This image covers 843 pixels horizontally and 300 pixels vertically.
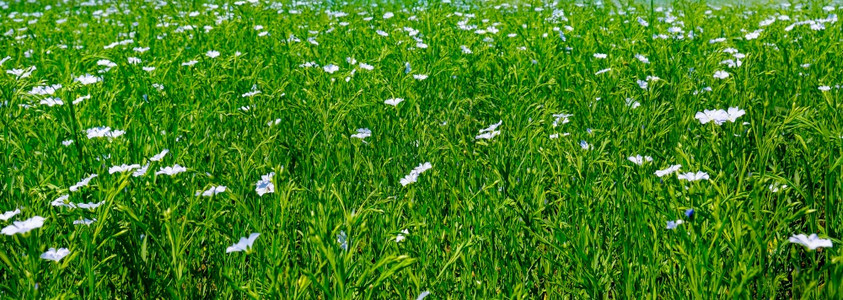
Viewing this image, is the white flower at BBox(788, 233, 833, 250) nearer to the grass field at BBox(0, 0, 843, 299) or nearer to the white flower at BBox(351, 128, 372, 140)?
the grass field at BBox(0, 0, 843, 299)

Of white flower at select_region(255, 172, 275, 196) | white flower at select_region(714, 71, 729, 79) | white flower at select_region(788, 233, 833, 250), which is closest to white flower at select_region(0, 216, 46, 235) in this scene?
white flower at select_region(255, 172, 275, 196)

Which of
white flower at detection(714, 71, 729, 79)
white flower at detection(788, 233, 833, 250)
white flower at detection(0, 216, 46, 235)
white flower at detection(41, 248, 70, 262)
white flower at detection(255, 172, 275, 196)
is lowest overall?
white flower at detection(714, 71, 729, 79)

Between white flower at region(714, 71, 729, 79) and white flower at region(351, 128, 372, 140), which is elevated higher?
white flower at region(351, 128, 372, 140)

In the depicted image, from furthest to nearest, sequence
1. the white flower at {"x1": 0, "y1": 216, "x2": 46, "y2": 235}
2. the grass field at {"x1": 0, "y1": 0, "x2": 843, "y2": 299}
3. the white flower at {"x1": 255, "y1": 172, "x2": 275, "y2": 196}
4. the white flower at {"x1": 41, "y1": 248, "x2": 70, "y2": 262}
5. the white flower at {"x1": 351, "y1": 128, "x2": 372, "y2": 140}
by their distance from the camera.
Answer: the white flower at {"x1": 351, "y1": 128, "x2": 372, "y2": 140} → the white flower at {"x1": 255, "y1": 172, "x2": 275, "y2": 196} → the grass field at {"x1": 0, "y1": 0, "x2": 843, "y2": 299} → the white flower at {"x1": 41, "y1": 248, "x2": 70, "y2": 262} → the white flower at {"x1": 0, "y1": 216, "x2": 46, "y2": 235}

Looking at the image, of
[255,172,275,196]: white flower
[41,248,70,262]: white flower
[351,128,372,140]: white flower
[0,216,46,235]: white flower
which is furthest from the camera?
[351,128,372,140]: white flower

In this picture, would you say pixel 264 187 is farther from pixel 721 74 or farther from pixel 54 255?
pixel 721 74

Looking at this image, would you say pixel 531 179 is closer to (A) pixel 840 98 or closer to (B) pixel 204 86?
(A) pixel 840 98

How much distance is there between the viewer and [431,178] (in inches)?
93.3

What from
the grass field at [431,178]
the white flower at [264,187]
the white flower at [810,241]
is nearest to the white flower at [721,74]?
the grass field at [431,178]

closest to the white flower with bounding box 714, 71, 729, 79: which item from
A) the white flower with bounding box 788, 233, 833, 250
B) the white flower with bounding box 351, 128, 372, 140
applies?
the white flower with bounding box 351, 128, 372, 140

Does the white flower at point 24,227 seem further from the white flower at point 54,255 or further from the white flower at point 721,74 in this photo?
the white flower at point 721,74

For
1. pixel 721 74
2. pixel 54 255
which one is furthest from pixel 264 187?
pixel 721 74

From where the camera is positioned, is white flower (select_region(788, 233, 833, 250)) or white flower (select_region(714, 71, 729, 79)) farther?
white flower (select_region(714, 71, 729, 79))

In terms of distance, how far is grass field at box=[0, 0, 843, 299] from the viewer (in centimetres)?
165
